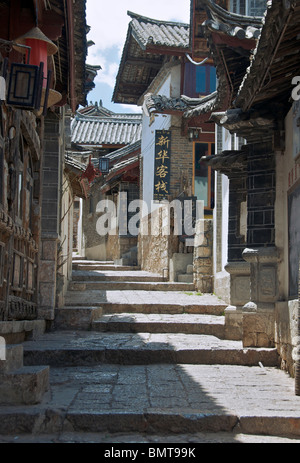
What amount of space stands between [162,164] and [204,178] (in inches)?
55.6

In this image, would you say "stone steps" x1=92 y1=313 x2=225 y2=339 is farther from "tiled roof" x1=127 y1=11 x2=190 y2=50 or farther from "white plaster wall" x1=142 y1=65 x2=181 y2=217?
"tiled roof" x1=127 y1=11 x2=190 y2=50

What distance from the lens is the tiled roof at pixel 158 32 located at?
17.6 meters

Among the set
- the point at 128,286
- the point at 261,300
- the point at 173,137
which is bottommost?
the point at 128,286

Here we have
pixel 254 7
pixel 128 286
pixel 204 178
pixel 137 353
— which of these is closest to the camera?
pixel 137 353

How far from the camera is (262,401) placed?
5125 millimetres

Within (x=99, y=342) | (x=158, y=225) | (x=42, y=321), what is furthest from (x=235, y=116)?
(x=158, y=225)

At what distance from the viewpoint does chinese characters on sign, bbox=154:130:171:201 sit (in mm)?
17062

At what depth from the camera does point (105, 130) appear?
29.9 meters

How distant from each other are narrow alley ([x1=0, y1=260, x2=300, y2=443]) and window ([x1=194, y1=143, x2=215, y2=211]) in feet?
22.1

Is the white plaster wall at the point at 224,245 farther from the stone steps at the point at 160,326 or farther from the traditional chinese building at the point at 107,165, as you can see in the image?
the traditional chinese building at the point at 107,165

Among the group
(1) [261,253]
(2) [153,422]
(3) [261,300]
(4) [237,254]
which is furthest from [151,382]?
A: (4) [237,254]

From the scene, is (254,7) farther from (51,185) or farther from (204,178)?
(204,178)
